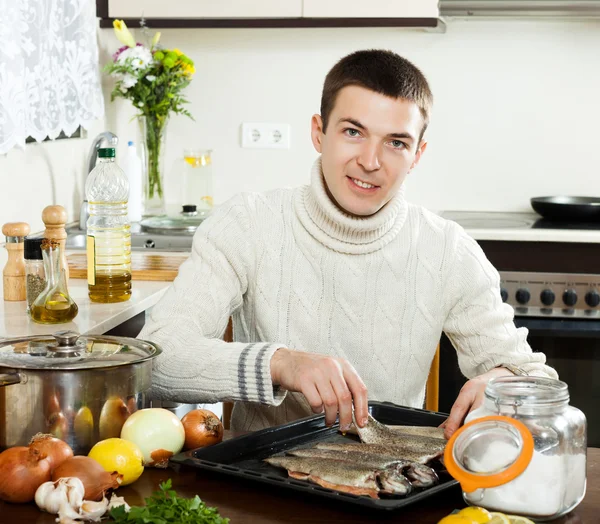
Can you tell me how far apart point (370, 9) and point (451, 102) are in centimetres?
52

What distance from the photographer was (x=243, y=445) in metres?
1.26

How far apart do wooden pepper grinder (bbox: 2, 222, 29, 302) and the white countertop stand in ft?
0.08

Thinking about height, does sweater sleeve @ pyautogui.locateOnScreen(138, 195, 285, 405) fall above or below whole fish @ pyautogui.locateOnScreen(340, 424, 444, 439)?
above

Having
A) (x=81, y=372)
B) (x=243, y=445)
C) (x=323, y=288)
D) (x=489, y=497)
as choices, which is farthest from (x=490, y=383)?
(x=323, y=288)

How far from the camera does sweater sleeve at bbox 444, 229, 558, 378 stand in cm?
175

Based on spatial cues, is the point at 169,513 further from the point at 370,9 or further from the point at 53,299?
the point at 370,9

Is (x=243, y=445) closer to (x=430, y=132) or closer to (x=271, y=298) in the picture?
(x=271, y=298)

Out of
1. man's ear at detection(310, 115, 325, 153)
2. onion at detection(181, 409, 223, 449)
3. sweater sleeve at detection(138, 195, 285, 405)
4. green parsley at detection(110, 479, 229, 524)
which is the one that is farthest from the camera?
man's ear at detection(310, 115, 325, 153)

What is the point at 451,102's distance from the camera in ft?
11.1

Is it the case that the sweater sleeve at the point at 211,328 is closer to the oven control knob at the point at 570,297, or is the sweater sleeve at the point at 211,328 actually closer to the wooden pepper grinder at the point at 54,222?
the wooden pepper grinder at the point at 54,222

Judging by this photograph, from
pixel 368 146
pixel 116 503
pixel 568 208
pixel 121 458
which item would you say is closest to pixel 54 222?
pixel 368 146

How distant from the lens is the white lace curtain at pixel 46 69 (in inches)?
92.6

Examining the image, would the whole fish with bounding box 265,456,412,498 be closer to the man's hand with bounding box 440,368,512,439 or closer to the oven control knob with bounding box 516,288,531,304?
the man's hand with bounding box 440,368,512,439

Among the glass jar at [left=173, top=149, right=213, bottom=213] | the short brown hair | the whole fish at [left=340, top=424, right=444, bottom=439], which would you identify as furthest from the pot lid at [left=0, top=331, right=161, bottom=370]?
→ the glass jar at [left=173, top=149, right=213, bottom=213]
